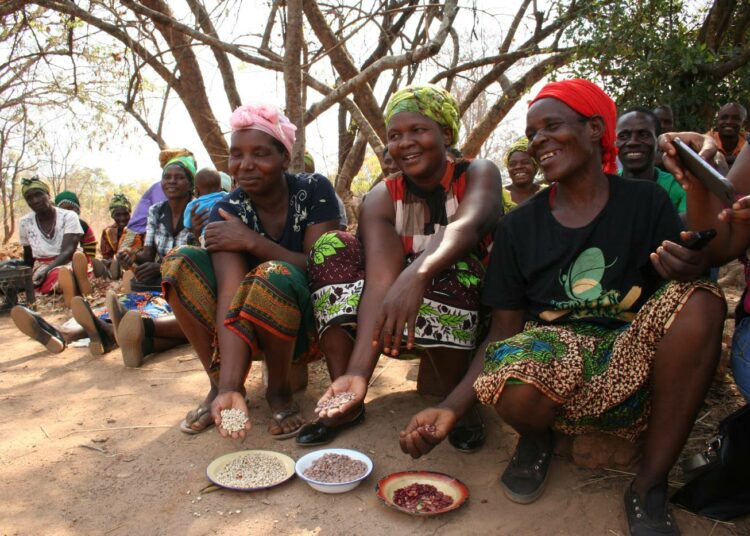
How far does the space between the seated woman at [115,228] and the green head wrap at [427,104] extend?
5.95 meters

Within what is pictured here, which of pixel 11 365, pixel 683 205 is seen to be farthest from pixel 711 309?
pixel 11 365

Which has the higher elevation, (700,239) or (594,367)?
(700,239)

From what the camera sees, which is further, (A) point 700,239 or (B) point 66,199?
(B) point 66,199

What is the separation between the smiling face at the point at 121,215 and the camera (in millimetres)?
7558

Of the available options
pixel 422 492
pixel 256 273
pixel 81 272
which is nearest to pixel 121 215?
pixel 81 272

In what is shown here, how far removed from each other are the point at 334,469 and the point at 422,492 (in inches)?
14.1

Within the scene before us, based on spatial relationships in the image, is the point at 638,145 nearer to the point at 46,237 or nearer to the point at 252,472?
the point at 252,472

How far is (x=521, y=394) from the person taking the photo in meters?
1.85

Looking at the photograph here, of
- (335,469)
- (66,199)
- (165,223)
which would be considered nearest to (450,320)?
(335,469)

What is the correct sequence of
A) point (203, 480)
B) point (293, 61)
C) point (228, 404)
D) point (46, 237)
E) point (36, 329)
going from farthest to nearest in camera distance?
point (46, 237)
point (36, 329)
point (293, 61)
point (203, 480)
point (228, 404)

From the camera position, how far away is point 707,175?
1761 mm

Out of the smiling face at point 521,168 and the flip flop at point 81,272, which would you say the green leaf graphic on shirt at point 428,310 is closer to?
the smiling face at point 521,168

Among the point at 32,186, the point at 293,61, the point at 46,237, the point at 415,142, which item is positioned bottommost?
the point at 46,237

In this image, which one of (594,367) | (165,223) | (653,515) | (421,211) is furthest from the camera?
(165,223)
